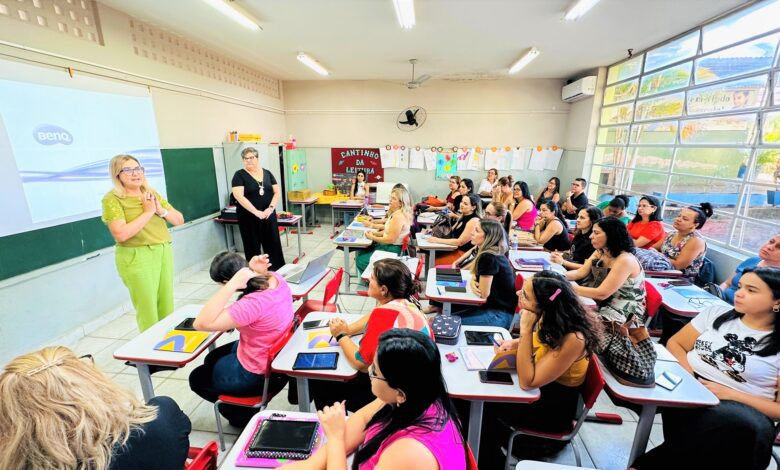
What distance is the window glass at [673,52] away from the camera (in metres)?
4.41

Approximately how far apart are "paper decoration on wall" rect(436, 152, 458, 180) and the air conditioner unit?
2.64 metres

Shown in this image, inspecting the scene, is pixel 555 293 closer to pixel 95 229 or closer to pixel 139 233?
pixel 139 233

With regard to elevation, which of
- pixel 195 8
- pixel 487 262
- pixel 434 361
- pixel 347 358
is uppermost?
pixel 195 8

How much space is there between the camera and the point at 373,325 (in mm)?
1738

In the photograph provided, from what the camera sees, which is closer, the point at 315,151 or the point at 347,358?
the point at 347,358

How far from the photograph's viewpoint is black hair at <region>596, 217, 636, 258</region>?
96.1 inches

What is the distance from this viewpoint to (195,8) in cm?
358

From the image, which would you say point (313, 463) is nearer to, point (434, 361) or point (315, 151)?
point (434, 361)

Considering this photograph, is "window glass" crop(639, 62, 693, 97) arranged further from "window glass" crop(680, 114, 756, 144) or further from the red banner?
the red banner

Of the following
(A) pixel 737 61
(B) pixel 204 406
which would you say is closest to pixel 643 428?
(B) pixel 204 406

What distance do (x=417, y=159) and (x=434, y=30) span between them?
3959 millimetres

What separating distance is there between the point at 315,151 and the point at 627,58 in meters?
6.55

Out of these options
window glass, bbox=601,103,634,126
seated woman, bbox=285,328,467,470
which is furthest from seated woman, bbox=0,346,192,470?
window glass, bbox=601,103,634,126

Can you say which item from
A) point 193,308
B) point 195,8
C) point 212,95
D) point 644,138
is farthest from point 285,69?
point 644,138
